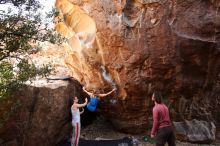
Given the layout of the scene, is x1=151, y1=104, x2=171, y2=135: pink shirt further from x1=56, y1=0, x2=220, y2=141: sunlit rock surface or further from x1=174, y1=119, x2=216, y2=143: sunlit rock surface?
x1=174, y1=119, x2=216, y2=143: sunlit rock surface

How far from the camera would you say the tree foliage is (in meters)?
7.80

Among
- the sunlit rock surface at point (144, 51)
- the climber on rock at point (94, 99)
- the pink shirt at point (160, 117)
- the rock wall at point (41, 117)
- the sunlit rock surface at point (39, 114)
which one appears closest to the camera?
the pink shirt at point (160, 117)

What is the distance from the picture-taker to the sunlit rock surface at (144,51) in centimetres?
971

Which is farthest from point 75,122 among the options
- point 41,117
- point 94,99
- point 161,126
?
point 161,126

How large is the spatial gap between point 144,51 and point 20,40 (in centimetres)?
328

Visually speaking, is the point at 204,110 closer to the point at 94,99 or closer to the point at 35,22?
the point at 94,99

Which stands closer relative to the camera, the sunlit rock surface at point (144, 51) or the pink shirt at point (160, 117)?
the pink shirt at point (160, 117)

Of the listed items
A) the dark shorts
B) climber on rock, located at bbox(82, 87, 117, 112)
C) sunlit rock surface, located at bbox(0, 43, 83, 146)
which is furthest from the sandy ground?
the dark shorts

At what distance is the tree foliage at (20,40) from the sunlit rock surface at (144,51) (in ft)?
6.53

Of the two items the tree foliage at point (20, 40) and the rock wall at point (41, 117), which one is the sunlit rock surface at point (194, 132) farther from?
the tree foliage at point (20, 40)

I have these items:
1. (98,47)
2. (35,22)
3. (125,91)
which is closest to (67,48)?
(98,47)

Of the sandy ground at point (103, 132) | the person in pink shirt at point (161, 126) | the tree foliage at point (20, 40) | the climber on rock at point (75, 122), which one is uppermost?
the tree foliage at point (20, 40)

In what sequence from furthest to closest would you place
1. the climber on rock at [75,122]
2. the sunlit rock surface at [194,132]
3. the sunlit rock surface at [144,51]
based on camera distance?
the sunlit rock surface at [194,132] < the climber on rock at [75,122] < the sunlit rock surface at [144,51]

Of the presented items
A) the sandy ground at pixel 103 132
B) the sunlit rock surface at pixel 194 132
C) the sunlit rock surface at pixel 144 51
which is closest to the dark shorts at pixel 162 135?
the sunlit rock surface at pixel 144 51
